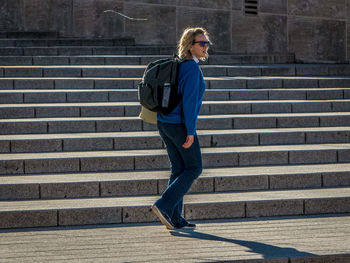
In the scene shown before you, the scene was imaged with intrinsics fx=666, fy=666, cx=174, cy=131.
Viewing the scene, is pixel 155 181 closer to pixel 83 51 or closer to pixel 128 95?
pixel 128 95

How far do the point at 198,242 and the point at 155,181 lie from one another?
5.23 feet

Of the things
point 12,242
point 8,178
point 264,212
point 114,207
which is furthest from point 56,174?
point 264,212

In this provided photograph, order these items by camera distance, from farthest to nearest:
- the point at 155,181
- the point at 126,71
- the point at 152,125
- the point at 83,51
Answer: the point at 83,51
the point at 126,71
the point at 152,125
the point at 155,181

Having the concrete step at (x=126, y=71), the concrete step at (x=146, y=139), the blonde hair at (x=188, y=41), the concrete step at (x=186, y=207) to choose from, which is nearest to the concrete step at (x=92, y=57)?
the concrete step at (x=126, y=71)

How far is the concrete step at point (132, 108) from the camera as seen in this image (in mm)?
8758

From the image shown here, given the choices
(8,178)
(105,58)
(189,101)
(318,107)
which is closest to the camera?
(189,101)

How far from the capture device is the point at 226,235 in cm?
577

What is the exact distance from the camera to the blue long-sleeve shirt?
216 inches

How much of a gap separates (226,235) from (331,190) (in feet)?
6.16

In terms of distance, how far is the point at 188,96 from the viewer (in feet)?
18.0

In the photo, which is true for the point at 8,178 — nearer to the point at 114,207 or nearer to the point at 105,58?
the point at 114,207

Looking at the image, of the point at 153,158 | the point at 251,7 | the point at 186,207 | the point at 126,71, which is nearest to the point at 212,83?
the point at 126,71

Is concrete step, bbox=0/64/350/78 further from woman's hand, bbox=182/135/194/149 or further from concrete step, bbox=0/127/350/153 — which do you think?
woman's hand, bbox=182/135/194/149

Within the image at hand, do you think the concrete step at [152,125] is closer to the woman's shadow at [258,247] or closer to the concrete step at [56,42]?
the woman's shadow at [258,247]
